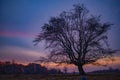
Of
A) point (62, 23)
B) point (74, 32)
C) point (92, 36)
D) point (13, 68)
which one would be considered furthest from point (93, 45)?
point (13, 68)

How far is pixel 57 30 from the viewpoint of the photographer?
→ 60.2 feet

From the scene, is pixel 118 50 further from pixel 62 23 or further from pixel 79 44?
pixel 62 23

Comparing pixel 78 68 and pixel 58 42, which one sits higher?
pixel 58 42

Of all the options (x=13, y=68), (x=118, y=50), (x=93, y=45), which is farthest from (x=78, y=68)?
(x=13, y=68)

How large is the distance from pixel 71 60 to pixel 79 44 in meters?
1.53

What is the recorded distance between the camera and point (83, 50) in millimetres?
18266

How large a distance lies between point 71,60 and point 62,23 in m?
3.27

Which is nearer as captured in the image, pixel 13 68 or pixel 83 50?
pixel 83 50

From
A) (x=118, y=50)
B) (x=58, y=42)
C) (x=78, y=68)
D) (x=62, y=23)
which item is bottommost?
(x=78, y=68)

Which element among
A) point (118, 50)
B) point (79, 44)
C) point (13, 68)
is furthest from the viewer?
point (13, 68)

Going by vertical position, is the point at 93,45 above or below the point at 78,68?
above

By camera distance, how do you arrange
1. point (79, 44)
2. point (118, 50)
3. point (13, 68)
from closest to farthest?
point (118, 50) < point (79, 44) < point (13, 68)

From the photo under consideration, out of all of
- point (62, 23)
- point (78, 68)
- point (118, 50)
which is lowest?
point (78, 68)

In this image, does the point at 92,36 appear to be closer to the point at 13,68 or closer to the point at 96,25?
the point at 96,25
